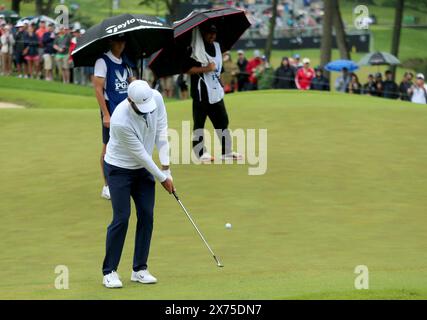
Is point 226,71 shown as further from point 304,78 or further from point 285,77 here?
point 304,78

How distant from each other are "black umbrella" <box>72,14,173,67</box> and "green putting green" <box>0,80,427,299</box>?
1.85 m

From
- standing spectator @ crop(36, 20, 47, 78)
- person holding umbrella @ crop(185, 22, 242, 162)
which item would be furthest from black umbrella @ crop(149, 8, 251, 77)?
standing spectator @ crop(36, 20, 47, 78)

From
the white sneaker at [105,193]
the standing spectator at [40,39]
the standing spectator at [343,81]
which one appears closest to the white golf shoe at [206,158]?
the white sneaker at [105,193]

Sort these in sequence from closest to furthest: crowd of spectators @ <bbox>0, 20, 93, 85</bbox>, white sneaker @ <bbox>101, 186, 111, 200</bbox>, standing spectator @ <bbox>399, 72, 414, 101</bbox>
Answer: white sneaker @ <bbox>101, 186, 111, 200</bbox> < standing spectator @ <bbox>399, 72, 414, 101</bbox> < crowd of spectators @ <bbox>0, 20, 93, 85</bbox>

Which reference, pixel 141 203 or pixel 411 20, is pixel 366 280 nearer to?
pixel 141 203

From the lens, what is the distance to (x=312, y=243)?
496 inches

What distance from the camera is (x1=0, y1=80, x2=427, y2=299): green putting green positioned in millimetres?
10828

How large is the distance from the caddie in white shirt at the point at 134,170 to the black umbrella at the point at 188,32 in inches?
193

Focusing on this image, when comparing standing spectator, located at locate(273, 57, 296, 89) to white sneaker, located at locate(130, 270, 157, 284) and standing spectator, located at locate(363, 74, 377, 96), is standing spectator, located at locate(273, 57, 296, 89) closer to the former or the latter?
standing spectator, located at locate(363, 74, 377, 96)

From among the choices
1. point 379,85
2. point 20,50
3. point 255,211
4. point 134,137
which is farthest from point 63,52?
point 134,137

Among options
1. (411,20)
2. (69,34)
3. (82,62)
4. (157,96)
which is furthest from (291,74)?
(411,20)

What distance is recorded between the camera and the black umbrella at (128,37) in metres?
13.9

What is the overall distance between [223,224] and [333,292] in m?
3.88

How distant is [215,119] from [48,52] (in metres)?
21.0
